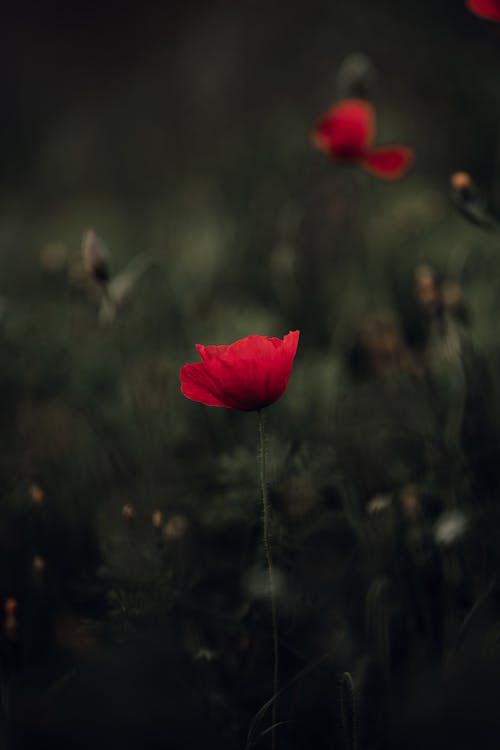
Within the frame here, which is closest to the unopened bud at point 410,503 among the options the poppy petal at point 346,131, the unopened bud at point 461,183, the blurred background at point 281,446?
the blurred background at point 281,446

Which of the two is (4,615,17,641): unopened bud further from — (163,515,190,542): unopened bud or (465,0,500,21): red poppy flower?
(465,0,500,21): red poppy flower

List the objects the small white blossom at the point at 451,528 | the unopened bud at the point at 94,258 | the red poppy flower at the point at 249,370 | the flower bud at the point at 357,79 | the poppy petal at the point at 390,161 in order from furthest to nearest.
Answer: the flower bud at the point at 357,79 → the poppy petal at the point at 390,161 → the unopened bud at the point at 94,258 → the small white blossom at the point at 451,528 → the red poppy flower at the point at 249,370

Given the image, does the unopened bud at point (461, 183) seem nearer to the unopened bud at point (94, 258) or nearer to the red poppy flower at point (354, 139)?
the red poppy flower at point (354, 139)

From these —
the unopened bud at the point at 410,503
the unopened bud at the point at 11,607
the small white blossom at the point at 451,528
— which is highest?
the small white blossom at the point at 451,528

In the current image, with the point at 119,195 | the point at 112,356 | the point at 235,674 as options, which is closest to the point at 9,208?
the point at 119,195

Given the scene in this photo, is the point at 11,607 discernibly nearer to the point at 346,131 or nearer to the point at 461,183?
the point at 461,183

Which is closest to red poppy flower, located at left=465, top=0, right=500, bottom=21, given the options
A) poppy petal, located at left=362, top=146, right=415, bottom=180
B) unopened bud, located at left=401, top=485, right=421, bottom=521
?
poppy petal, located at left=362, top=146, right=415, bottom=180

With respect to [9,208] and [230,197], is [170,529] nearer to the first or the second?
[230,197]
